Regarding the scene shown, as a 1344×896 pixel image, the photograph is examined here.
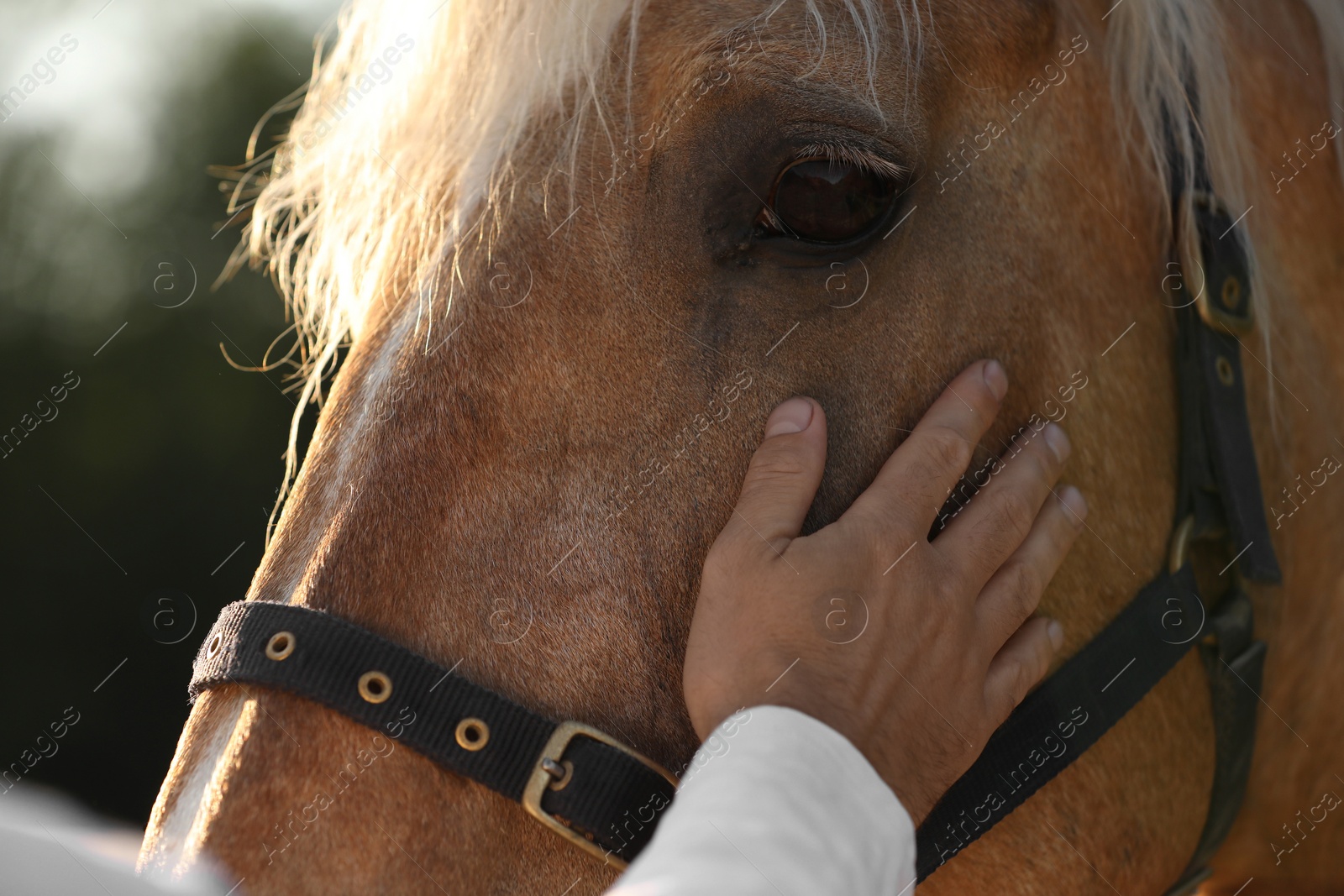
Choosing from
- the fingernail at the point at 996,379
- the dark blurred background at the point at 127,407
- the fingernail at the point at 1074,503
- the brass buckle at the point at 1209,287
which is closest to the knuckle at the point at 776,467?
the fingernail at the point at 996,379

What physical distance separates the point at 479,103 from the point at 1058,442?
80 centimetres

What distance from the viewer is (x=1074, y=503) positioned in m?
1.21

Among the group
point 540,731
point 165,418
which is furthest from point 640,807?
point 165,418

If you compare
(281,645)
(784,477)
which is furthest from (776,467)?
(281,645)

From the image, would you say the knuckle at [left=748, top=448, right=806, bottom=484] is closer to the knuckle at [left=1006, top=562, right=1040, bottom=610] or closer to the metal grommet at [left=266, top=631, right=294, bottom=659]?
the knuckle at [left=1006, top=562, right=1040, bottom=610]

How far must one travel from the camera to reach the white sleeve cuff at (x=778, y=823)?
78 cm

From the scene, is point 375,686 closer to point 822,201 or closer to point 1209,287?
point 822,201

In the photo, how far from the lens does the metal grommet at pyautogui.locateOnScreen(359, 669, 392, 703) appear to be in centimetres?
102

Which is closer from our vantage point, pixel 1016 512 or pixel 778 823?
pixel 778 823

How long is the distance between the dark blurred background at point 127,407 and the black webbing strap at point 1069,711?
5992mm

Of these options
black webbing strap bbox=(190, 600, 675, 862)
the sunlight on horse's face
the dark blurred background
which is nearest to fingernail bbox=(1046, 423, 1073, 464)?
the sunlight on horse's face

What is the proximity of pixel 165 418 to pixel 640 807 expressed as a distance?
790 centimetres

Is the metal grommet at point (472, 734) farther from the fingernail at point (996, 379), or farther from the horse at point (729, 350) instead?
the fingernail at point (996, 379)

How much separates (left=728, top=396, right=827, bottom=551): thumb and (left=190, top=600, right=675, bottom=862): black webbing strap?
0.27 meters
